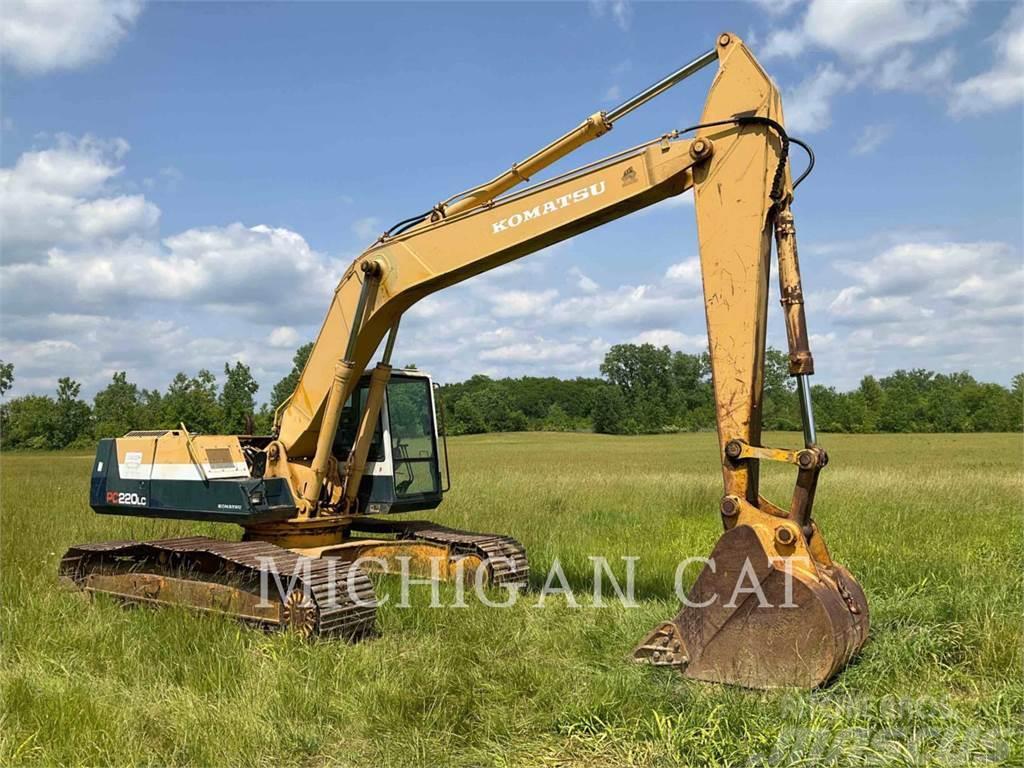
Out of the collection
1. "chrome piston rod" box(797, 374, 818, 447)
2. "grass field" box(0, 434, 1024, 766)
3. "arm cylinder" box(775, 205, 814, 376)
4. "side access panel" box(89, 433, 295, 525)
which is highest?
"arm cylinder" box(775, 205, 814, 376)

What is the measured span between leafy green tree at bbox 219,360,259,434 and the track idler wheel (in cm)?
1172

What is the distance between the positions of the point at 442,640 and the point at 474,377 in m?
86.2

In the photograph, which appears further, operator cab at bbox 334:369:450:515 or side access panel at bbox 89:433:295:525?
operator cab at bbox 334:369:450:515

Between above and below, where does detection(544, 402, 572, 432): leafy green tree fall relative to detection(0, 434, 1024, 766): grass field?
above

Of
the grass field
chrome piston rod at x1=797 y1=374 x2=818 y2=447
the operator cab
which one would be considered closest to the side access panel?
the operator cab

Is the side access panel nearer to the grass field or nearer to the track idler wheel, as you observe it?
the grass field

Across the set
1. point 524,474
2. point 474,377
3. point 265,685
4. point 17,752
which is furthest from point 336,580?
point 474,377

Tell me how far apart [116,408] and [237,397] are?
4991 cm

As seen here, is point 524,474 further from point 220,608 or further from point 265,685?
point 265,685

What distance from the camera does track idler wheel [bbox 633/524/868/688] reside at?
5.12m

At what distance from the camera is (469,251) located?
757 centimetres

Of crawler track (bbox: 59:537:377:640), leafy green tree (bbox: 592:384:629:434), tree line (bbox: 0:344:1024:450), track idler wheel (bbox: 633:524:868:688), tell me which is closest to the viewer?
track idler wheel (bbox: 633:524:868:688)

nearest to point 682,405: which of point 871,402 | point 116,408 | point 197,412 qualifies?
point 871,402

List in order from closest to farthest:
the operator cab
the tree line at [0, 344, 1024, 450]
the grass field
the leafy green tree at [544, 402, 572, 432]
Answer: the grass field < the operator cab < the tree line at [0, 344, 1024, 450] < the leafy green tree at [544, 402, 572, 432]
